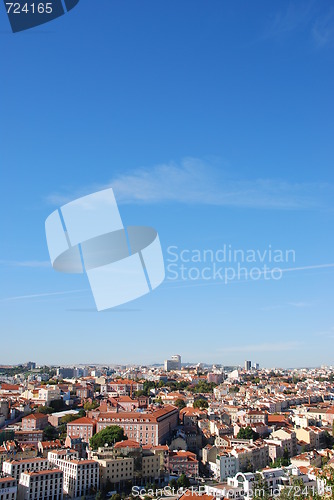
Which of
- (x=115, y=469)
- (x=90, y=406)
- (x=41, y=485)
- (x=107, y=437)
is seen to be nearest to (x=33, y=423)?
(x=90, y=406)

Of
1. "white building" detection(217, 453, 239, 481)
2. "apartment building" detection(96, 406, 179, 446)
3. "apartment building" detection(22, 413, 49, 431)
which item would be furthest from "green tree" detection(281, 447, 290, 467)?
"apartment building" detection(22, 413, 49, 431)

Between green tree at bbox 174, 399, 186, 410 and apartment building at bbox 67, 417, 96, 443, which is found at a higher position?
green tree at bbox 174, 399, 186, 410

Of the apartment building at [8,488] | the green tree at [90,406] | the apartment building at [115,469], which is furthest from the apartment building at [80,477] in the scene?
the green tree at [90,406]

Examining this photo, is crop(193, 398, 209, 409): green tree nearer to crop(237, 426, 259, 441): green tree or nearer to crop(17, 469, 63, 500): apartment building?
crop(237, 426, 259, 441): green tree

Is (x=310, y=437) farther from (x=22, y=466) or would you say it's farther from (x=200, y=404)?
(x=22, y=466)

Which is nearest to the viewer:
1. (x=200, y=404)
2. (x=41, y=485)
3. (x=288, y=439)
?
(x=41, y=485)

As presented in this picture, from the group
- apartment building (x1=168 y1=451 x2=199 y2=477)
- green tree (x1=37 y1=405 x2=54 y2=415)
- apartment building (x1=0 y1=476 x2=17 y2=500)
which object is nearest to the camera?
apartment building (x1=0 y1=476 x2=17 y2=500)

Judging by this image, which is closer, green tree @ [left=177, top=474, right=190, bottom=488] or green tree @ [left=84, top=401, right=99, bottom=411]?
green tree @ [left=177, top=474, right=190, bottom=488]
